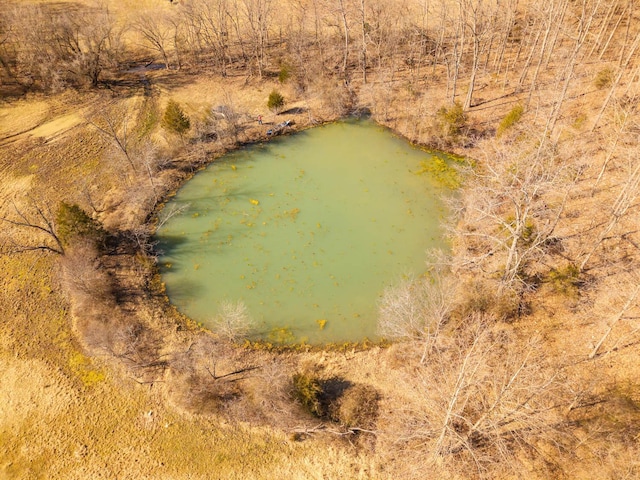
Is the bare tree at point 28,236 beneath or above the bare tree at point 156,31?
beneath

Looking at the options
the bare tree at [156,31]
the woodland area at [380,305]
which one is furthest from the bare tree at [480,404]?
the bare tree at [156,31]

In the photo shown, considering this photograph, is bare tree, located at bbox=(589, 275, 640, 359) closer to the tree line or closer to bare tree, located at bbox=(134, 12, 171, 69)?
the tree line

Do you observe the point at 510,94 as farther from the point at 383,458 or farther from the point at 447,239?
the point at 383,458

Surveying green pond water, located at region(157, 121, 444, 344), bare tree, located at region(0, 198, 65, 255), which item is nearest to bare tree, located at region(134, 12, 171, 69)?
green pond water, located at region(157, 121, 444, 344)

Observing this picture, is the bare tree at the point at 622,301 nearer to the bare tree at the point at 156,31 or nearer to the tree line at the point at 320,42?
the tree line at the point at 320,42

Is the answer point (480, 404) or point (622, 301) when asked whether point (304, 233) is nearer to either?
point (480, 404)

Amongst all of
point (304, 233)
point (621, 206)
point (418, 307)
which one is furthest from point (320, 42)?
point (621, 206)
